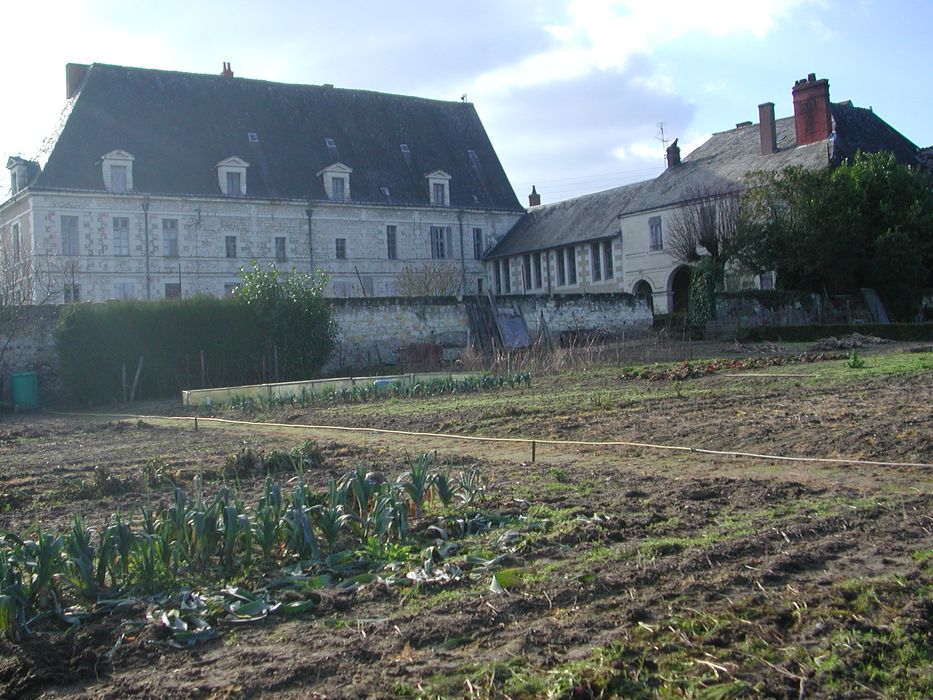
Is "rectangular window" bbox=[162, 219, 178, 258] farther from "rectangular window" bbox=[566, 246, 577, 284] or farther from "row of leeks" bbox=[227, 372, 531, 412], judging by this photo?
"row of leeks" bbox=[227, 372, 531, 412]

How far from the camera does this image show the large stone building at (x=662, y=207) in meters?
36.9

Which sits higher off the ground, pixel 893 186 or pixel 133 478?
pixel 893 186

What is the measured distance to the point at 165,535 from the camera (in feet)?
16.1

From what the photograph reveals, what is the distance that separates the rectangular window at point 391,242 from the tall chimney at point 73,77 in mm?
14657

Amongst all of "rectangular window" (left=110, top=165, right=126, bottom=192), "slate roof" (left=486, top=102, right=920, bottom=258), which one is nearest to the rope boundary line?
"rectangular window" (left=110, top=165, right=126, bottom=192)

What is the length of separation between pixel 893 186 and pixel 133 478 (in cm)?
2996

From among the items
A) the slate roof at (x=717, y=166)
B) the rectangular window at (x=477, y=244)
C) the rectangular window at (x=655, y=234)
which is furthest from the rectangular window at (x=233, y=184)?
the rectangular window at (x=655, y=234)

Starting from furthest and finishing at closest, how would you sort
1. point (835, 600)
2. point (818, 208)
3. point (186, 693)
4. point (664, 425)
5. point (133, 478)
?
1. point (818, 208)
2. point (664, 425)
3. point (133, 478)
4. point (835, 600)
5. point (186, 693)

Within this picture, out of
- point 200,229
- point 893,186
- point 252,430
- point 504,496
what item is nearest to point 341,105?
point 200,229

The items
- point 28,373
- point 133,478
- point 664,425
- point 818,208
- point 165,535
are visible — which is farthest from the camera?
point 818,208

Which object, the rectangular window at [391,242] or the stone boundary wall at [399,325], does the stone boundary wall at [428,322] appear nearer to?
the stone boundary wall at [399,325]

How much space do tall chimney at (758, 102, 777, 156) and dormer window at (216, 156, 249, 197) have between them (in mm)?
21469

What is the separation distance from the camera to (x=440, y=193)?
47719 mm

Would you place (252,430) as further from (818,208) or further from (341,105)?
(341,105)
